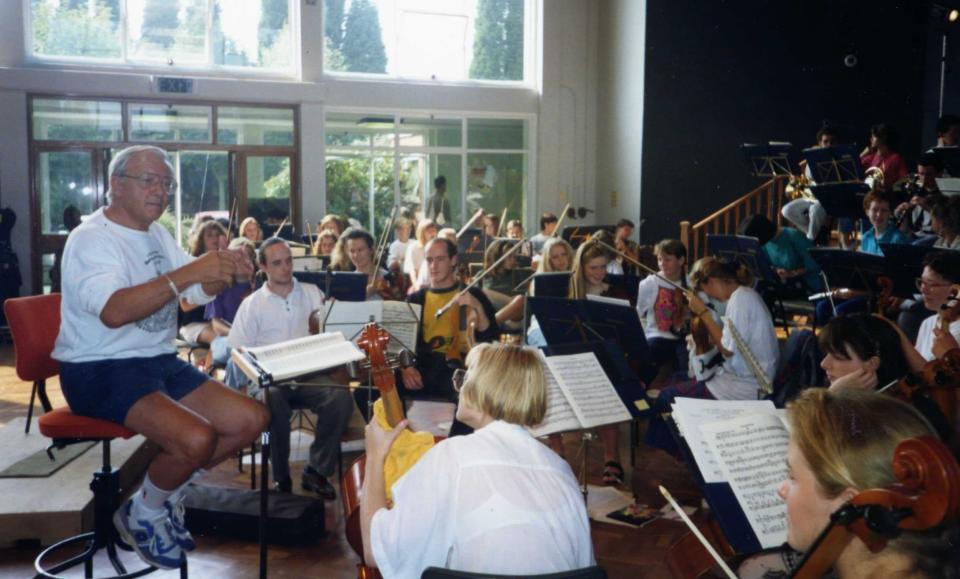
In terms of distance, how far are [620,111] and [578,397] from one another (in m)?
11.7

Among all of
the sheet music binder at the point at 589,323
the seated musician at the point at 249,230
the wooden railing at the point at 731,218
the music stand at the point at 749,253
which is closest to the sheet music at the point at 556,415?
the sheet music binder at the point at 589,323

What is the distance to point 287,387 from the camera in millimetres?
4750

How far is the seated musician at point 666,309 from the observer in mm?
6152

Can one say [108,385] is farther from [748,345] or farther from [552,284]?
[552,284]

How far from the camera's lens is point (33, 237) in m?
12.2

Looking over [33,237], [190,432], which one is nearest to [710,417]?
[190,432]

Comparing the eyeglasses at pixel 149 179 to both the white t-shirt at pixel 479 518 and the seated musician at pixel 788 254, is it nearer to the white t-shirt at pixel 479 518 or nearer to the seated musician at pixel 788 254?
the white t-shirt at pixel 479 518

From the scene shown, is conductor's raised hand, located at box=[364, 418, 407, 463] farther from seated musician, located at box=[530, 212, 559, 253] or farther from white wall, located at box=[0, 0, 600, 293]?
white wall, located at box=[0, 0, 600, 293]

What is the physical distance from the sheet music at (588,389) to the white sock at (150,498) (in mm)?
1575

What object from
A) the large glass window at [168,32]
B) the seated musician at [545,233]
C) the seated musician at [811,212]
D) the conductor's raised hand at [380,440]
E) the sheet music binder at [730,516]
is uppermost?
the large glass window at [168,32]

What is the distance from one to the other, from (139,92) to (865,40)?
10.7m

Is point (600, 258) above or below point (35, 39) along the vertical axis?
below

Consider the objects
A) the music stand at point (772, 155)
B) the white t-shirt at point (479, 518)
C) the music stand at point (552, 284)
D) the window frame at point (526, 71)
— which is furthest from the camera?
the window frame at point (526, 71)

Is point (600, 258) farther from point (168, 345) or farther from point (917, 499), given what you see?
point (917, 499)
